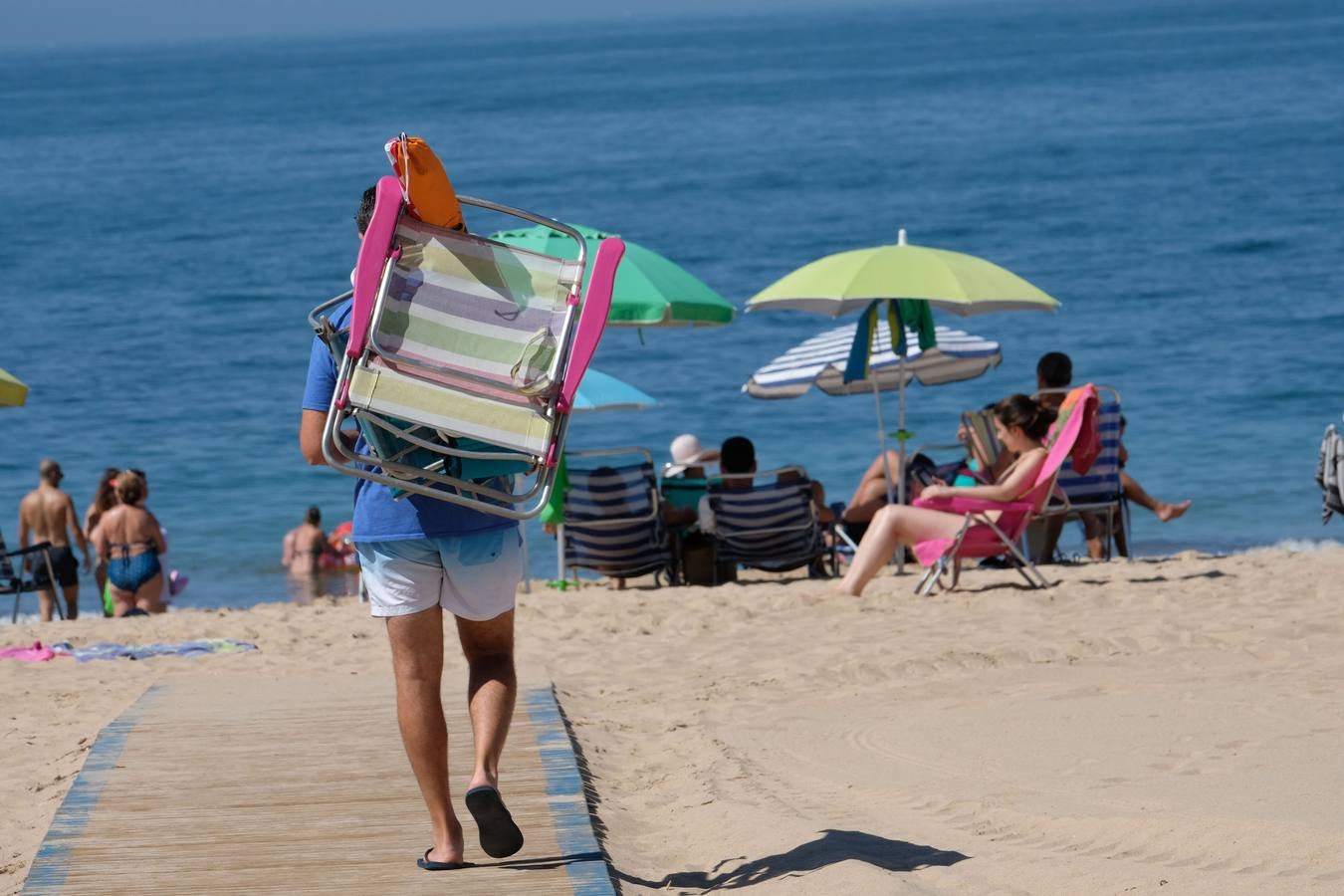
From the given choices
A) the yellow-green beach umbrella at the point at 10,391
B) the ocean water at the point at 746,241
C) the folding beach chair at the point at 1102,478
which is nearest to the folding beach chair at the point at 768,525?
the folding beach chair at the point at 1102,478

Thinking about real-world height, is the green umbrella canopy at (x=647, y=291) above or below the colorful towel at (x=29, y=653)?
above

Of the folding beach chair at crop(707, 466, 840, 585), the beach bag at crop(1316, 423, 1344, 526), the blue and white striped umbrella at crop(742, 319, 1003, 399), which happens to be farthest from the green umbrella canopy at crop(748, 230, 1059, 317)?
the beach bag at crop(1316, 423, 1344, 526)

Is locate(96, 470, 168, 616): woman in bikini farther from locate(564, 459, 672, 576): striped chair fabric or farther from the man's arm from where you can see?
the man's arm

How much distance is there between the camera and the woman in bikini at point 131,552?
1084 centimetres

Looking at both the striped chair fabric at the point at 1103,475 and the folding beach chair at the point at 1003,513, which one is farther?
the striped chair fabric at the point at 1103,475

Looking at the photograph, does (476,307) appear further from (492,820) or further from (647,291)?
(647,291)

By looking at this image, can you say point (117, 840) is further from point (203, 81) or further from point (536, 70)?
point (203, 81)

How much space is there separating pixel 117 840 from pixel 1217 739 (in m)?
3.30

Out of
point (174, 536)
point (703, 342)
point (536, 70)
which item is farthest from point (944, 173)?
point (536, 70)

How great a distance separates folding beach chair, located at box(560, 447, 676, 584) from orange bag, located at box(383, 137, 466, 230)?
5.68 meters

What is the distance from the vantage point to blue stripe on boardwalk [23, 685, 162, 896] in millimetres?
4043

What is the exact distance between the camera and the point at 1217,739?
5387 mm

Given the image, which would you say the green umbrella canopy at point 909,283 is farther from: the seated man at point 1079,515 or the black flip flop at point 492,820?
the black flip flop at point 492,820

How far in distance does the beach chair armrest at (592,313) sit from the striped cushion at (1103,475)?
613 centimetres
